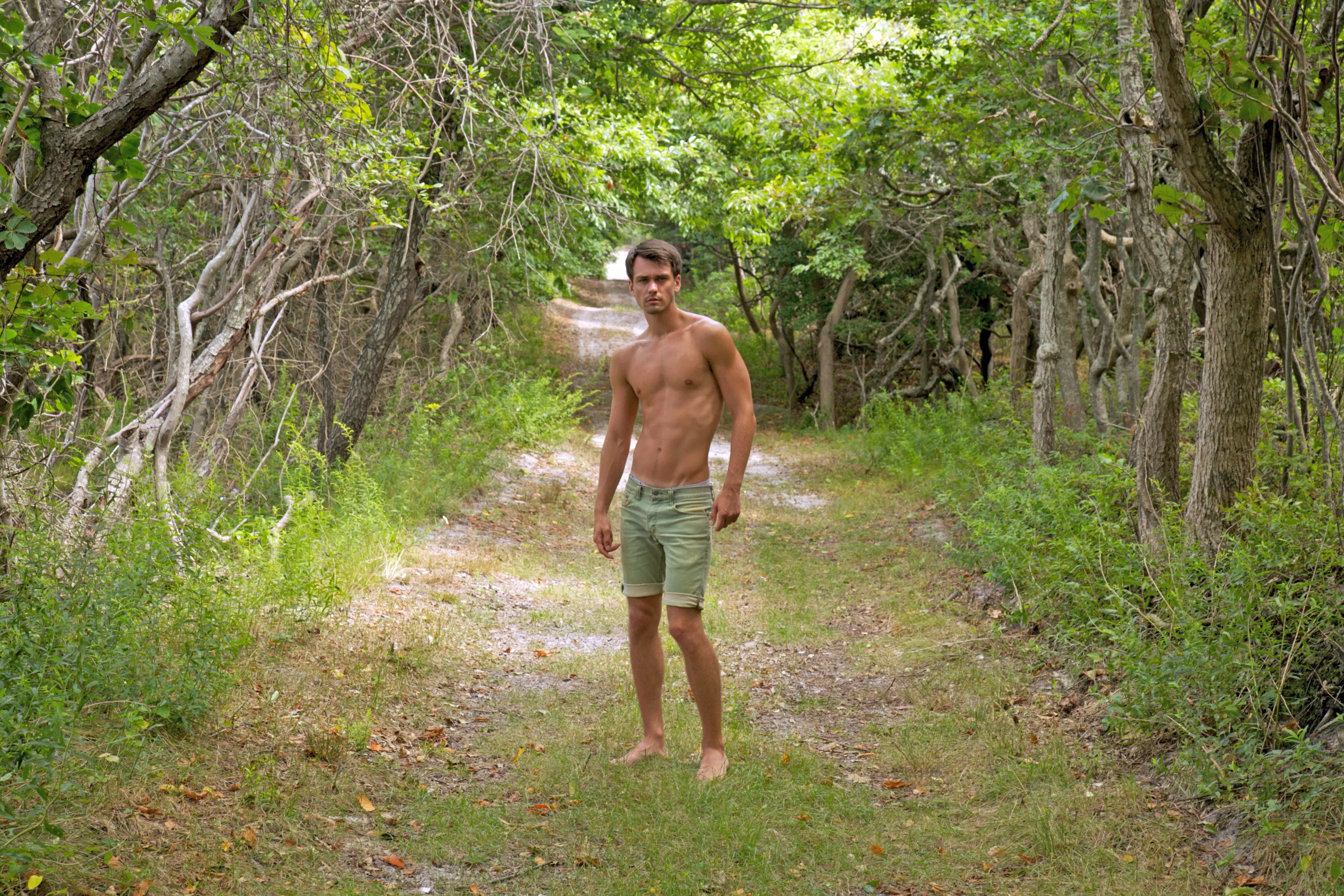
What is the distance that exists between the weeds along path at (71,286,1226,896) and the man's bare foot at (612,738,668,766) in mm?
86

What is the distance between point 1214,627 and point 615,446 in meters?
2.68

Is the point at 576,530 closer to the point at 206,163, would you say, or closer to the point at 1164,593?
the point at 206,163

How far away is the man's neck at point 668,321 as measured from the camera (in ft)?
14.9

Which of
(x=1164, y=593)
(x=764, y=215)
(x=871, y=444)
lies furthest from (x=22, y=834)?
(x=871, y=444)

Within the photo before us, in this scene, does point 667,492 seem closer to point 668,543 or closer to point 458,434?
point 668,543

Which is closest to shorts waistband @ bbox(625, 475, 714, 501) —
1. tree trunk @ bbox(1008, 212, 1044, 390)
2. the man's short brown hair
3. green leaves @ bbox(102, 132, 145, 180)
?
the man's short brown hair

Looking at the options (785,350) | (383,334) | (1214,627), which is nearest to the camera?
(1214,627)

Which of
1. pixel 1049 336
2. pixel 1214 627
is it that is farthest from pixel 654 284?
pixel 1049 336

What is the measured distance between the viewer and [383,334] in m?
10.6

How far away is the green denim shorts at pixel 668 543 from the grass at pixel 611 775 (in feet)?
2.54

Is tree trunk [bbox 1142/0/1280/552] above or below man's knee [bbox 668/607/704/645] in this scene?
above

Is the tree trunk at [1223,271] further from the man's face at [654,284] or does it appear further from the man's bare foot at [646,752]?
the man's bare foot at [646,752]

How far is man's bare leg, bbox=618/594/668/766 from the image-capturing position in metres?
4.56

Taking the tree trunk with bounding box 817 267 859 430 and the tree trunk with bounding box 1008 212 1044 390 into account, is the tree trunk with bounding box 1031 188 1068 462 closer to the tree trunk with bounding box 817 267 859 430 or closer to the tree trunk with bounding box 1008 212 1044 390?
the tree trunk with bounding box 1008 212 1044 390
